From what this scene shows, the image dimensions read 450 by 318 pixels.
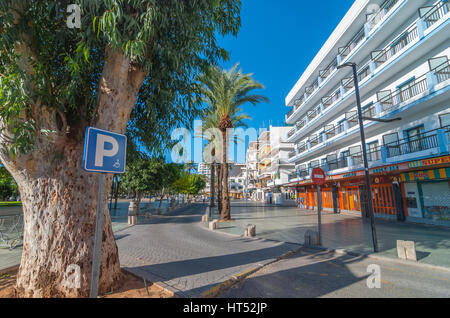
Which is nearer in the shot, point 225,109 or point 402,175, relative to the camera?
point 402,175

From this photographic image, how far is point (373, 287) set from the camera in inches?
177

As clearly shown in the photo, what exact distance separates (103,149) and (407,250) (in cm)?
829

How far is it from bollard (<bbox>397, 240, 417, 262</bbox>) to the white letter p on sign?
805 cm

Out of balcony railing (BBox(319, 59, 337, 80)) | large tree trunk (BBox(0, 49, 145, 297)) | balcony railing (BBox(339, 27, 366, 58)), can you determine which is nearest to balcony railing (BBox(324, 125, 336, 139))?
balcony railing (BBox(319, 59, 337, 80))

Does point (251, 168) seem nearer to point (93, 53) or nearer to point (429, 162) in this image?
point (429, 162)

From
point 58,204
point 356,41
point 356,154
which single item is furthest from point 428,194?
point 58,204

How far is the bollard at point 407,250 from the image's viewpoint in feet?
20.7

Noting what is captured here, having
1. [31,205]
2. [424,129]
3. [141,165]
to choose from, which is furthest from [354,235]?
[141,165]

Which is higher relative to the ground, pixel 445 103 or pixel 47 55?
pixel 445 103

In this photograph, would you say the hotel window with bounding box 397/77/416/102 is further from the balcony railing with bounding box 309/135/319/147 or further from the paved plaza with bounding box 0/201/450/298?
the balcony railing with bounding box 309/135/319/147

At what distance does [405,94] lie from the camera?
48.8ft

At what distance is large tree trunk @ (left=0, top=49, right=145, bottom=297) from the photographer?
3654mm

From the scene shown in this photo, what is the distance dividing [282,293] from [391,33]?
20363mm
